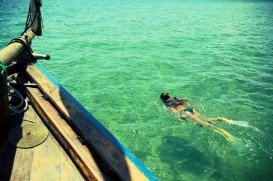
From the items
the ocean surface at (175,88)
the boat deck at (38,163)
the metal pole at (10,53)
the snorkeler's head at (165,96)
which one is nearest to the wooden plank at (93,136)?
the boat deck at (38,163)

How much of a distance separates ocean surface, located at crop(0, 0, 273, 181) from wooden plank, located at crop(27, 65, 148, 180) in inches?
141

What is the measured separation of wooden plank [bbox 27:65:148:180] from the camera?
332 cm

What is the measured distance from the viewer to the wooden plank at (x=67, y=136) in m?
3.43

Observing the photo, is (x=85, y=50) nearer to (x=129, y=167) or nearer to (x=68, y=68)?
(x=68, y=68)

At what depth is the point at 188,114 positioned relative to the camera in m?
9.16

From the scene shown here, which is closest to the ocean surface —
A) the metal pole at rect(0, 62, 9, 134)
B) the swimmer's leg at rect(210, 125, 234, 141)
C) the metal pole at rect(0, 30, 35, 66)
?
the swimmer's leg at rect(210, 125, 234, 141)

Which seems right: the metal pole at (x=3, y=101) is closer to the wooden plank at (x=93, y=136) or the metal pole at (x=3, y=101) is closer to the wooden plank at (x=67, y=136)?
the wooden plank at (x=67, y=136)

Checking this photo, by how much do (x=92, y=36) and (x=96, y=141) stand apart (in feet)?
67.9

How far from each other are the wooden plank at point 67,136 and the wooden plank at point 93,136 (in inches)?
5.1

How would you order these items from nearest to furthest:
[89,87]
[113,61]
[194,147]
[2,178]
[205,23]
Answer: [2,178] < [194,147] < [89,87] < [113,61] < [205,23]

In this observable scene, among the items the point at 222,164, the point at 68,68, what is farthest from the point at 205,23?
the point at 222,164

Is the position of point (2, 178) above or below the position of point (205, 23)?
above

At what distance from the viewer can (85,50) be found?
19094 mm

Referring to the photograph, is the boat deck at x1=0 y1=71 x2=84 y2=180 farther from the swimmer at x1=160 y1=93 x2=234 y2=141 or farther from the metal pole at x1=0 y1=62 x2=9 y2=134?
the swimmer at x1=160 y1=93 x2=234 y2=141
